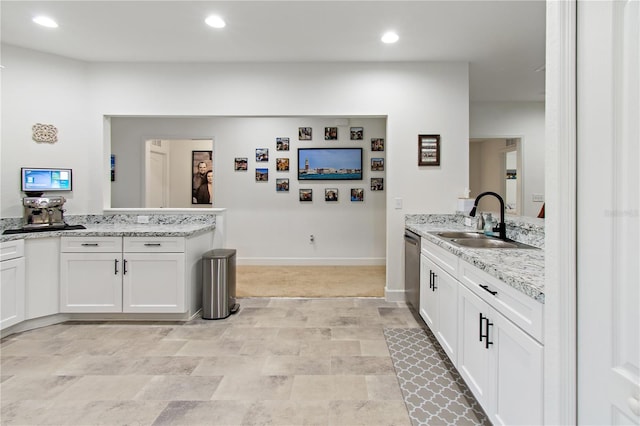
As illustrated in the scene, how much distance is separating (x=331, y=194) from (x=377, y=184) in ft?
2.67

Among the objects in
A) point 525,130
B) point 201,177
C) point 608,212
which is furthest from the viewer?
point 201,177

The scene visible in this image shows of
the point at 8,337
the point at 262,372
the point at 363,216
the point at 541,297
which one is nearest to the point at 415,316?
the point at 262,372

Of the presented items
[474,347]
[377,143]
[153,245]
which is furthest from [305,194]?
[474,347]

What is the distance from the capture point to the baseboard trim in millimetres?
5637

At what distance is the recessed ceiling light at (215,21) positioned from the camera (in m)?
2.80

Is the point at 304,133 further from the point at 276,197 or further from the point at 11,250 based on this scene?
the point at 11,250

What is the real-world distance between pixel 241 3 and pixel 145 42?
1.29 metres

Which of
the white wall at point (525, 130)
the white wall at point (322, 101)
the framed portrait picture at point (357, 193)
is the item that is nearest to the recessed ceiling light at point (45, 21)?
the white wall at point (322, 101)

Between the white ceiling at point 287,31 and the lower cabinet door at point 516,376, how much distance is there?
8.15ft

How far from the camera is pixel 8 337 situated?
2826 mm

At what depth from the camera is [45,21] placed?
9.40 ft

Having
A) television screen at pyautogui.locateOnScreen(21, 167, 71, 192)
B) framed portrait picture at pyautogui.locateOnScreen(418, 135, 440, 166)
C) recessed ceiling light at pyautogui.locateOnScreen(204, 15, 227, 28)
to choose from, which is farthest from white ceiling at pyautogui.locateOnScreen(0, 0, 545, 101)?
television screen at pyautogui.locateOnScreen(21, 167, 71, 192)

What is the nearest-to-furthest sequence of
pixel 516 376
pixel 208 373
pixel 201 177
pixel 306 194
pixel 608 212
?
1. pixel 608 212
2. pixel 516 376
3. pixel 208 373
4. pixel 306 194
5. pixel 201 177

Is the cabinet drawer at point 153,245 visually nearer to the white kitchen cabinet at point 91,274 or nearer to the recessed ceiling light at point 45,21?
the white kitchen cabinet at point 91,274
